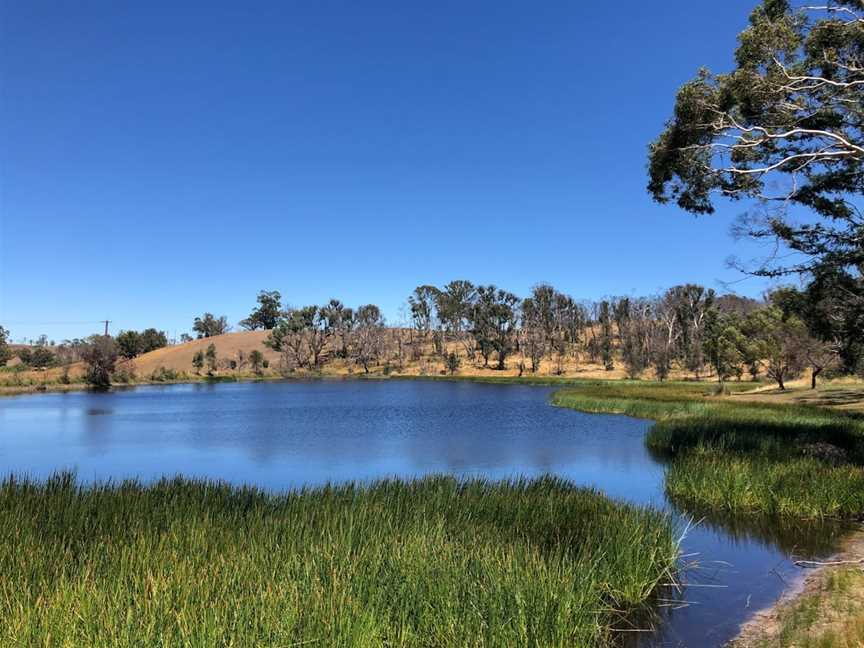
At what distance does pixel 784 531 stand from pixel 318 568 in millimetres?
11392

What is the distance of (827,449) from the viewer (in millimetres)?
17328

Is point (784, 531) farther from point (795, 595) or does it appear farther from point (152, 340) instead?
point (152, 340)

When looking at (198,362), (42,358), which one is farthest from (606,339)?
(42,358)

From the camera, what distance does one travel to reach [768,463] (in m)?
16.1

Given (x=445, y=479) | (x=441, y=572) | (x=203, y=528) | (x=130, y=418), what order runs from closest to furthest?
1. (x=441, y=572)
2. (x=203, y=528)
3. (x=445, y=479)
4. (x=130, y=418)

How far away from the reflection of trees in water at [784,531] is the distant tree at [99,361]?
77859 mm

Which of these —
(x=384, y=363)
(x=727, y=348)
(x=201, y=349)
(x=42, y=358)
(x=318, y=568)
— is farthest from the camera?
(x=201, y=349)

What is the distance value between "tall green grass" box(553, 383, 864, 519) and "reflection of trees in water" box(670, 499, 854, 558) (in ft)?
1.08

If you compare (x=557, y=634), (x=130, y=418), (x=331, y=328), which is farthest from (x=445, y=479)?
(x=331, y=328)

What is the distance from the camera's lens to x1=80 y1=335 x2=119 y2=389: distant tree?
75500 mm

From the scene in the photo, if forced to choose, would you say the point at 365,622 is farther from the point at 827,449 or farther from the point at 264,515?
the point at 827,449

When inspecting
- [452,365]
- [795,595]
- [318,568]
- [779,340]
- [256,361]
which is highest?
[779,340]

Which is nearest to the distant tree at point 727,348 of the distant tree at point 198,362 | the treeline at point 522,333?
the treeline at point 522,333

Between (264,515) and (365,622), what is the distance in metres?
5.22
